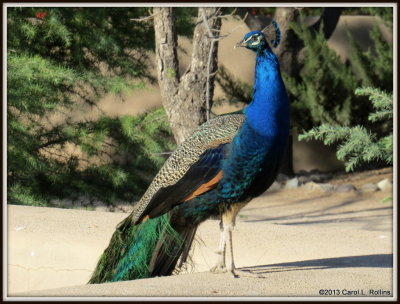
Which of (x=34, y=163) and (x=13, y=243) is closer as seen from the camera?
(x=13, y=243)

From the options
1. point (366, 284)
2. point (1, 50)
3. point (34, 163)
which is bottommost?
point (366, 284)

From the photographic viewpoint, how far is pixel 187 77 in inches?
249

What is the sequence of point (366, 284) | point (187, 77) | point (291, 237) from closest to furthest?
1. point (366, 284)
2. point (291, 237)
3. point (187, 77)

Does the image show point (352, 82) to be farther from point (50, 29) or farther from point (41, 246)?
point (41, 246)

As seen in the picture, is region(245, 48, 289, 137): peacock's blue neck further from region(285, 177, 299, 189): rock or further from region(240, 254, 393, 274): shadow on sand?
region(285, 177, 299, 189): rock

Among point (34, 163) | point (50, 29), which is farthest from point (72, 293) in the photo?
point (50, 29)

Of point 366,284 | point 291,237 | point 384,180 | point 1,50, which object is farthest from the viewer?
point 384,180

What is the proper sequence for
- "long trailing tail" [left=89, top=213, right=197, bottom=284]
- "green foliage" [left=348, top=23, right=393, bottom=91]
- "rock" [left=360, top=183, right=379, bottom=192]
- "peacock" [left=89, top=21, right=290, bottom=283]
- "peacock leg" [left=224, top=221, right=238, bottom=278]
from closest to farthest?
"peacock" [left=89, top=21, right=290, bottom=283], "peacock leg" [left=224, top=221, right=238, bottom=278], "long trailing tail" [left=89, top=213, right=197, bottom=284], "rock" [left=360, top=183, right=379, bottom=192], "green foliage" [left=348, top=23, right=393, bottom=91]

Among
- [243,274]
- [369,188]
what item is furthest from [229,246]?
[369,188]

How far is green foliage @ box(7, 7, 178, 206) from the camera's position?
8.00 m

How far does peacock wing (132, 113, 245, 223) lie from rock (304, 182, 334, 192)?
21.6 ft

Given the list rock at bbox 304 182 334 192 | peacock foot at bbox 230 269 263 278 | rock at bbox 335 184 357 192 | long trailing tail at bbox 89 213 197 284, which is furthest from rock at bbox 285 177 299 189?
peacock foot at bbox 230 269 263 278

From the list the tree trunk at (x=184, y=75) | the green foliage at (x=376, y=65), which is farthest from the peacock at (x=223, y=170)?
the green foliage at (x=376, y=65)

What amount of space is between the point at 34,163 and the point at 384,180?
16.6ft
